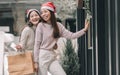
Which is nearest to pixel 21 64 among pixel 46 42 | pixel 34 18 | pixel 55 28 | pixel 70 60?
pixel 46 42

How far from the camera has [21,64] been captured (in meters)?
5.88

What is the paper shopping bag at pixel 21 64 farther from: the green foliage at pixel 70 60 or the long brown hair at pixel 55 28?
the green foliage at pixel 70 60

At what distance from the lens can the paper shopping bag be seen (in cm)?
580

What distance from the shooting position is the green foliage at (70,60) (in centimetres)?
1103

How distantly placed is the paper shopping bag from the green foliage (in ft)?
17.1

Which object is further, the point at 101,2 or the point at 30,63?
the point at 101,2

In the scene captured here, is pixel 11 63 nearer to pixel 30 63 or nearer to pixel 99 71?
pixel 30 63

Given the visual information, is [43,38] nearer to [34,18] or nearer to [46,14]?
[46,14]

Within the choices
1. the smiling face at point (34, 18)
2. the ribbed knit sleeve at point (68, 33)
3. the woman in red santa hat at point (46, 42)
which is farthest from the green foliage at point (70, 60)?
the woman in red santa hat at point (46, 42)

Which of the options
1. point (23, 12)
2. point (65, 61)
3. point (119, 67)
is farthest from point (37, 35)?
point (23, 12)

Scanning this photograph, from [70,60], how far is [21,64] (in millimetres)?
5265

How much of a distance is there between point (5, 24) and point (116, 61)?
536 inches

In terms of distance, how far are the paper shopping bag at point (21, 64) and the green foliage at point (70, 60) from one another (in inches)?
205

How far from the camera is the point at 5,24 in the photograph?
18.1 metres
